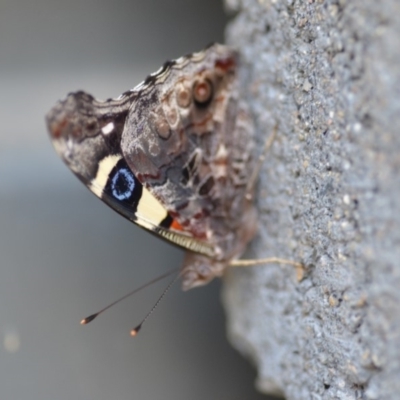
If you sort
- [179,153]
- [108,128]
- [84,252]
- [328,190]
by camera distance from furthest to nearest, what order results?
[84,252]
[179,153]
[108,128]
[328,190]

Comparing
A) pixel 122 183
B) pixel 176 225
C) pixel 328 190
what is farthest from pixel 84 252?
pixel 328 190

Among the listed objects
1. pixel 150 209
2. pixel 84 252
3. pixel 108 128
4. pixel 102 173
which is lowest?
pixel 84 252

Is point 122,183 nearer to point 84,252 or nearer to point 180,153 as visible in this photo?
point 180,153

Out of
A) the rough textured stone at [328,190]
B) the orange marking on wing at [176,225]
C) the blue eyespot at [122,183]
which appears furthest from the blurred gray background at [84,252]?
the blue eyespot at [122,183]

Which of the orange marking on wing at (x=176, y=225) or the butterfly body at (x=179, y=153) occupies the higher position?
the butterfly body at (x=179, y=153)

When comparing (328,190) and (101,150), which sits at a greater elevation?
(101,150)

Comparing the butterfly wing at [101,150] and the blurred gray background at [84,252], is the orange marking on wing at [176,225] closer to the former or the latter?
the butterfly wing at [101,150]

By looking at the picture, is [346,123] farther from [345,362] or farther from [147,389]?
[147,389]
